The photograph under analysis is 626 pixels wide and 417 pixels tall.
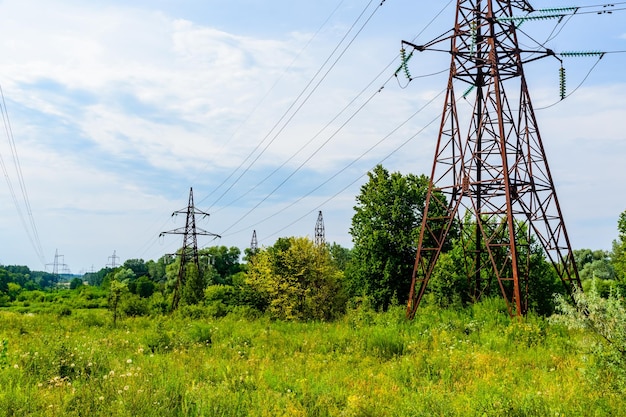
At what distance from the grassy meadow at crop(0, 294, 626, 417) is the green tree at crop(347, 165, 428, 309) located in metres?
17.4

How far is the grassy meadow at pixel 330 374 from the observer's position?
19.8 ft

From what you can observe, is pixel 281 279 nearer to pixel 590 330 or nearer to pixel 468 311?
pixel 468 311

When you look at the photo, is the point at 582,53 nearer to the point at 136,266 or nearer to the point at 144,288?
the point at 144,288

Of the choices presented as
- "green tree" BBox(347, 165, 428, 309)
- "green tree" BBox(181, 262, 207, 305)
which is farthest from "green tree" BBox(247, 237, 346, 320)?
"green tree" BBox(181, 262, 207, 305)

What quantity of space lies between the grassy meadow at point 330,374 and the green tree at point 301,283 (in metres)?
18.8

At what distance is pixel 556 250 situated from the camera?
52.9ft

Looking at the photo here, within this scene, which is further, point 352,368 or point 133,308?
point 133,308

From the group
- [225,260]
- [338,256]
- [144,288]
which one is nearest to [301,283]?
[144,288]

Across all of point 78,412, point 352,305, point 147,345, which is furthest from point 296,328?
point 352,305

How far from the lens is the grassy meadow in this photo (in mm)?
6043

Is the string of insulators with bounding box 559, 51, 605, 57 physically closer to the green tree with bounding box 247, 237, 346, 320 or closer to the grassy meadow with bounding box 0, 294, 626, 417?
the grassy meadow with bounding box 0, 294, 626, 417

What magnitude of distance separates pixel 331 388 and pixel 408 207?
87.6 ft

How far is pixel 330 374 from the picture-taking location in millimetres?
8516

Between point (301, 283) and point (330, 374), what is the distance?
83.9 feet
